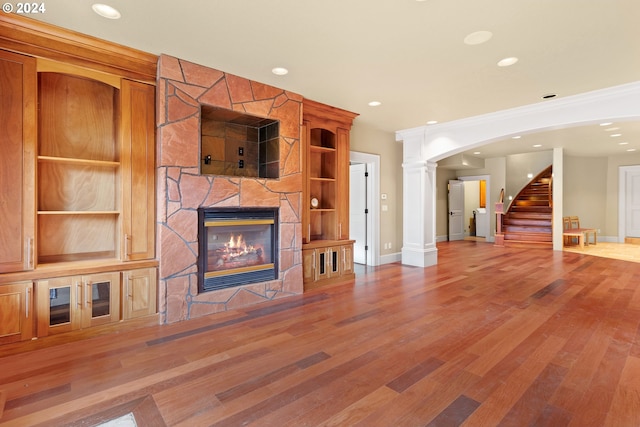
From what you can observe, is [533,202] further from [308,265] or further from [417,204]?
[308,265]

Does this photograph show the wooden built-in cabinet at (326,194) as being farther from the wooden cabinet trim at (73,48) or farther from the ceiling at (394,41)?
the wooden cabinet trim at (73,48)

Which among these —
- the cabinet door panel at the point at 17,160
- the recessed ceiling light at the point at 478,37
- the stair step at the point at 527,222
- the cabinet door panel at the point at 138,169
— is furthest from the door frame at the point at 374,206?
the stair step at the point at 527,222

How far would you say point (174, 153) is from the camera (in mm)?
3391

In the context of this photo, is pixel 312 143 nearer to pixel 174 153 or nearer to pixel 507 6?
pixel 174 153

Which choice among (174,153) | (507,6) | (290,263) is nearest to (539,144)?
(507,6)

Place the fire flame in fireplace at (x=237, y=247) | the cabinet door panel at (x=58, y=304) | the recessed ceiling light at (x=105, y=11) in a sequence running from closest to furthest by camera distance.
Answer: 1. the recessed ceiling light at (x=105, y=11)
2. the cabinet door panel at (x=58, y=304)
3. the fire flame in fireplace at (x=237, y=247)

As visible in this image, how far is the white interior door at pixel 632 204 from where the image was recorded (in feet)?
32.0

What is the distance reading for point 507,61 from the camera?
3.36 metres

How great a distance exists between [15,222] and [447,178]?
36.2ft

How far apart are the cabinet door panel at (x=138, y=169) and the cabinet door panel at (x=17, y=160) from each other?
2.30ft

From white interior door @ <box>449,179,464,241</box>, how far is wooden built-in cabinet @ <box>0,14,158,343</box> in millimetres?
9884

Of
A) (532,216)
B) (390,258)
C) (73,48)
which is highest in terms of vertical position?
(73,48)

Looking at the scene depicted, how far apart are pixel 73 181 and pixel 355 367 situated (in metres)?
3.25

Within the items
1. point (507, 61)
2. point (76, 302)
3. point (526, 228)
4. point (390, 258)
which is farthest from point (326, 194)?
point (526, 228)
